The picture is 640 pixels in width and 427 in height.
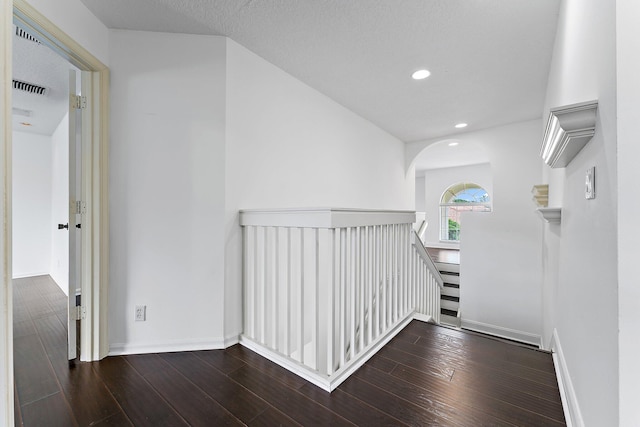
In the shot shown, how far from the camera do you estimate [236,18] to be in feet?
6.13

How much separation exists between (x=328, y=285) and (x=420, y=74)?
7.45 feet

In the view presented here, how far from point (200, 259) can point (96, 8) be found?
1.82m

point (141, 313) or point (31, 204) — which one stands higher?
point (31, 204)

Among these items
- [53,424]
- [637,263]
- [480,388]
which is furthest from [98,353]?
[637,263]

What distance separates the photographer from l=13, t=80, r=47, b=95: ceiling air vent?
2711 mm

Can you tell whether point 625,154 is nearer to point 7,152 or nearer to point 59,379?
point 7,152

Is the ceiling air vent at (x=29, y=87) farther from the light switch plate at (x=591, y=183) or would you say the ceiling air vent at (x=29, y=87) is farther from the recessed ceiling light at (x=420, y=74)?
the light switch plate at (x=591, y=183)

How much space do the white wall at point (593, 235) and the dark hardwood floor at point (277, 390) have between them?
38 centimetres

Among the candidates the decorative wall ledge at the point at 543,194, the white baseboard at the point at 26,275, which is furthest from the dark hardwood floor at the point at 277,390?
the white baseboard at the point at 26,275

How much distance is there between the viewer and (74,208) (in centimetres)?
185

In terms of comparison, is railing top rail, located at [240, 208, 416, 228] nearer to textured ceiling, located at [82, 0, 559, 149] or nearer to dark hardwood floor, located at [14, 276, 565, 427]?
dark hardwood floor, located at [14, 276, 565, 427]

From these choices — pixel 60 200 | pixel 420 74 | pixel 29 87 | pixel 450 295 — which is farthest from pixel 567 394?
pixel 60 200

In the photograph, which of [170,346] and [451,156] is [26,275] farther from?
[451,156]

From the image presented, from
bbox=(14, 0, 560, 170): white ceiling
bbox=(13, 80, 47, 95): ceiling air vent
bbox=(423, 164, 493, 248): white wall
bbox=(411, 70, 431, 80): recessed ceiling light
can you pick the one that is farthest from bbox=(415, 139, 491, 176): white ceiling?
bbox=(13, 80, 47, 95): ceiling air vent
